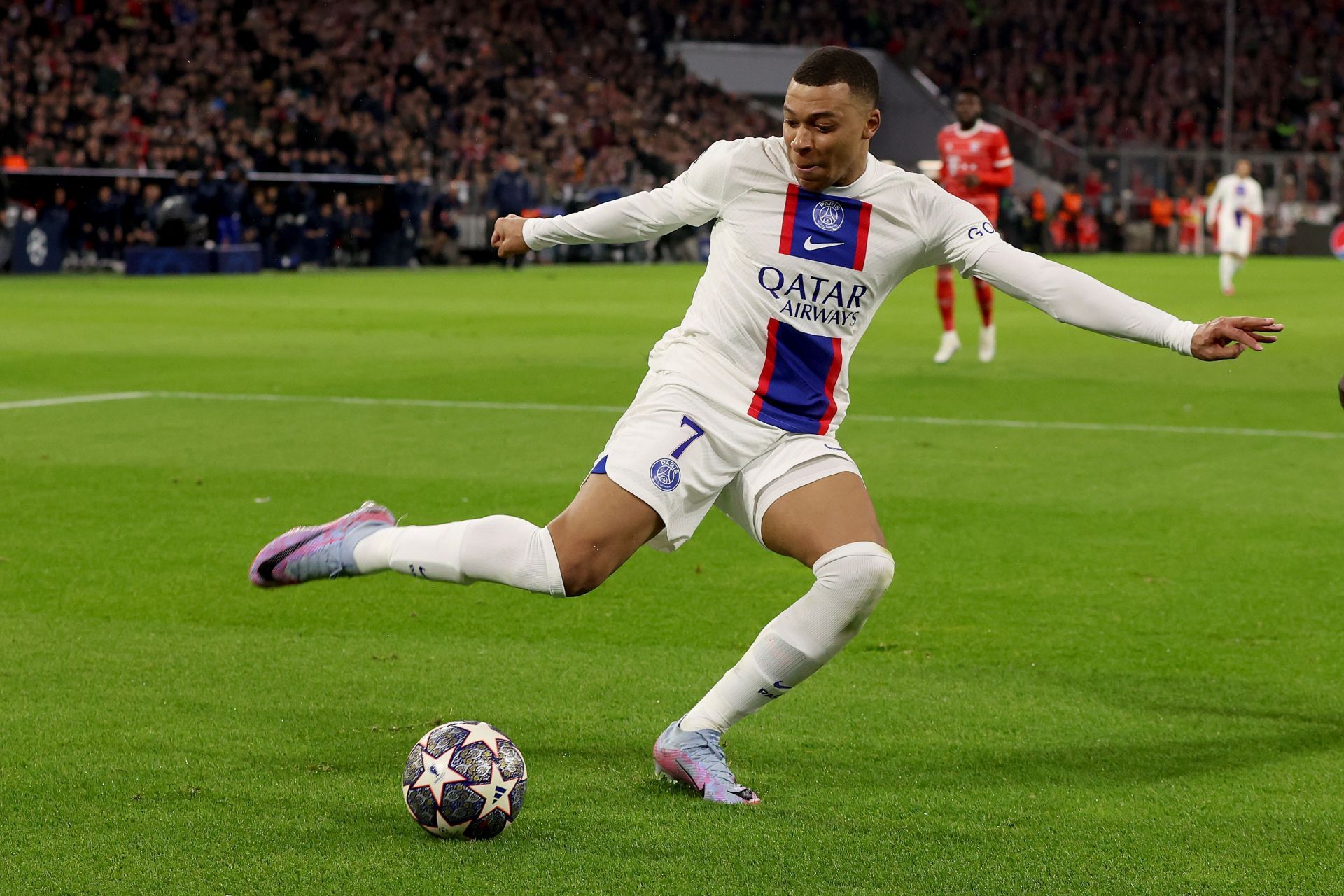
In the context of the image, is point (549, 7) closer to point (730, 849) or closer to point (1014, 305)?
point (1014, 305)

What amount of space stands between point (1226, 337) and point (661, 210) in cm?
152

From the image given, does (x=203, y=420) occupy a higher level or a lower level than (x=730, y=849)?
lower

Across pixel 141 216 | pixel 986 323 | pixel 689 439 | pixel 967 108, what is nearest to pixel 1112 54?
pixel 141 216

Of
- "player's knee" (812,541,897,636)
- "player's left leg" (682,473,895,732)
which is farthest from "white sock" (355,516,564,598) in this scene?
"player's knee" (812,541,897,636)

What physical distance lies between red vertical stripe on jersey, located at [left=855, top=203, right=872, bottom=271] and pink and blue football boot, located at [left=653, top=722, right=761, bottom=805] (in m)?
1.30

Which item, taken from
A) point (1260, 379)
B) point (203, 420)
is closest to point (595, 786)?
point (203, 420)

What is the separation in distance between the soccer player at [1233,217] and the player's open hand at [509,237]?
75.3ft

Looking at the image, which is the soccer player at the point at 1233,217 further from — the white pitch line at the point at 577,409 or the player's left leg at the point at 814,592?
the player's left leg at the point at 814,592

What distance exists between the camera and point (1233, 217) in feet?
90.3

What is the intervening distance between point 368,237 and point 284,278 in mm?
4492

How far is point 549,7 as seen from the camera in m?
45.5

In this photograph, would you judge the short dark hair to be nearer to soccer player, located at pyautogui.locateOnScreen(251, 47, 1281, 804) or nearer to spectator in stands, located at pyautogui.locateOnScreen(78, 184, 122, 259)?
soccer player, located at pyautogui.locateOnScreen(251, 47, 1281, 804)

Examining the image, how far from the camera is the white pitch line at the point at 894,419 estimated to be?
11.5 metres

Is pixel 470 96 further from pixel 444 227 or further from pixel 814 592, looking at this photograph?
pixel 814 592
